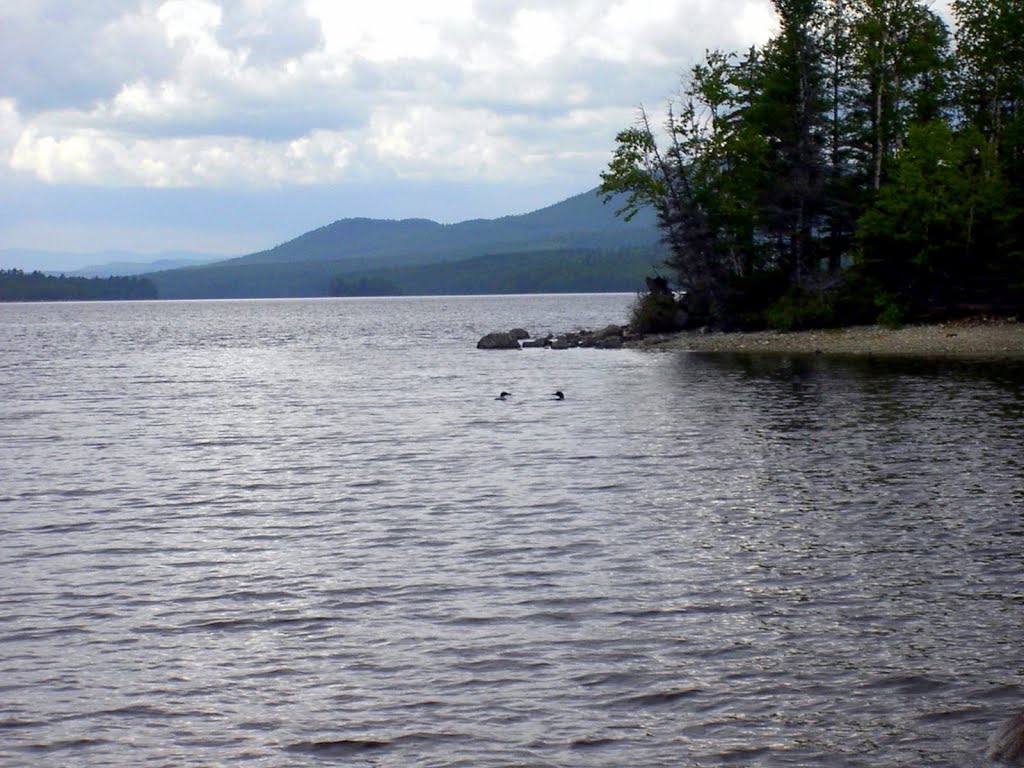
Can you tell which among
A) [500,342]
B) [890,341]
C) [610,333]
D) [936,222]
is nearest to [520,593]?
[890,341]

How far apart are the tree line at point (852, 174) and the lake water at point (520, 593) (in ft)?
118

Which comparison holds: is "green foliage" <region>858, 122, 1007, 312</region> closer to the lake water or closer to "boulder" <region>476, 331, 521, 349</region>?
"boulder" <region>476, 331, 521, 349</region>

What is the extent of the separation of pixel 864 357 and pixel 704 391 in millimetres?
18657

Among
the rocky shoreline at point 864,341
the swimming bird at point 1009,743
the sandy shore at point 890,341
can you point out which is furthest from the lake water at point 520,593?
the rocky shoreline at point 864,341

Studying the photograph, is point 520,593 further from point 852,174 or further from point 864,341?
point 852,174

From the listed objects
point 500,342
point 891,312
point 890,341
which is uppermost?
point 891,312

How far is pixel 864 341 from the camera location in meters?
69.0

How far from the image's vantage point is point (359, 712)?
12.2 m

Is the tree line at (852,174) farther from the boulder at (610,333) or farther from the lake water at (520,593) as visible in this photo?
the lake water at (520,593)

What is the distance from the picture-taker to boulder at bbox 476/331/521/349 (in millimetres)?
85938

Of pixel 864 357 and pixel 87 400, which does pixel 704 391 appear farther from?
pixel 87 400

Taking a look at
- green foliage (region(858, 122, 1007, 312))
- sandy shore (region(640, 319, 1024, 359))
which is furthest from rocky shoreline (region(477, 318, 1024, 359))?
green foliage (region(858, 122, 1007, 312))

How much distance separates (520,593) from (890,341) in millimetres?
55902

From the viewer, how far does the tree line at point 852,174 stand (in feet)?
234
